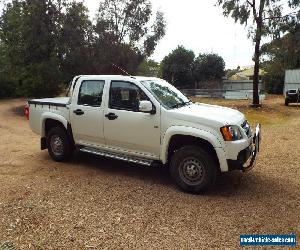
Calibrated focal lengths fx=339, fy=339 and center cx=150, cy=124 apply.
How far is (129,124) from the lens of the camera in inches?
257

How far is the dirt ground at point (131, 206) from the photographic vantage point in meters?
4.46

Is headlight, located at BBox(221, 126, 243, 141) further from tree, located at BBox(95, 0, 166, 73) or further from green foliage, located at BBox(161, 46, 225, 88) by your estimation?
green foliage, located at BBox(161, 46, 225, 88)

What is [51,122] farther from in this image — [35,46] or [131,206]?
[35,46]

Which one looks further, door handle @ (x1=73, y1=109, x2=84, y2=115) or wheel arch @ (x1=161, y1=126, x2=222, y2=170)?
door handle @ (x1=73, y1=109, x2=84, y2=115)

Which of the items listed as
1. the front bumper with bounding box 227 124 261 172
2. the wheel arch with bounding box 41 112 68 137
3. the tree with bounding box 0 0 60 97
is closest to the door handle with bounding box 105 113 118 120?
the wheel arch with bounding box 41 112 68 137

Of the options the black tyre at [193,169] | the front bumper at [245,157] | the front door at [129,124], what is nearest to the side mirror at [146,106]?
the front door at [129,124]

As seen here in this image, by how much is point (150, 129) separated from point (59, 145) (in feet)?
8.99

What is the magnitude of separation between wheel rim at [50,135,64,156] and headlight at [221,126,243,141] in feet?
13.0

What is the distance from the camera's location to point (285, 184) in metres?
6.51

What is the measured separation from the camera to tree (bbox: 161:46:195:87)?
41.1m

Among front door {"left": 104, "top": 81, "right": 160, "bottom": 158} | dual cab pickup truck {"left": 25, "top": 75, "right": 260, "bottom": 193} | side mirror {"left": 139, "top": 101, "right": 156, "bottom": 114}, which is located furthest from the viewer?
front door {"left": 104, "top": 81, "right": 160, "bottom": 158}

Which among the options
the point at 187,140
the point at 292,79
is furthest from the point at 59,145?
the point at 292,79

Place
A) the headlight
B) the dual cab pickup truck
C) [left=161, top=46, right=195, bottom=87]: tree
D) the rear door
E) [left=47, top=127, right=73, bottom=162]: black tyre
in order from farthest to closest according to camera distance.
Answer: [left=161, top=46, right=195, bottom=87]: tree → [left=47, top=127, right=73, bottom=162]: black tyre → the rear door → the dual cab pickup truck → the headlight

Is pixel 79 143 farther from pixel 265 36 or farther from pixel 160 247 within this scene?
pixel 265 36
